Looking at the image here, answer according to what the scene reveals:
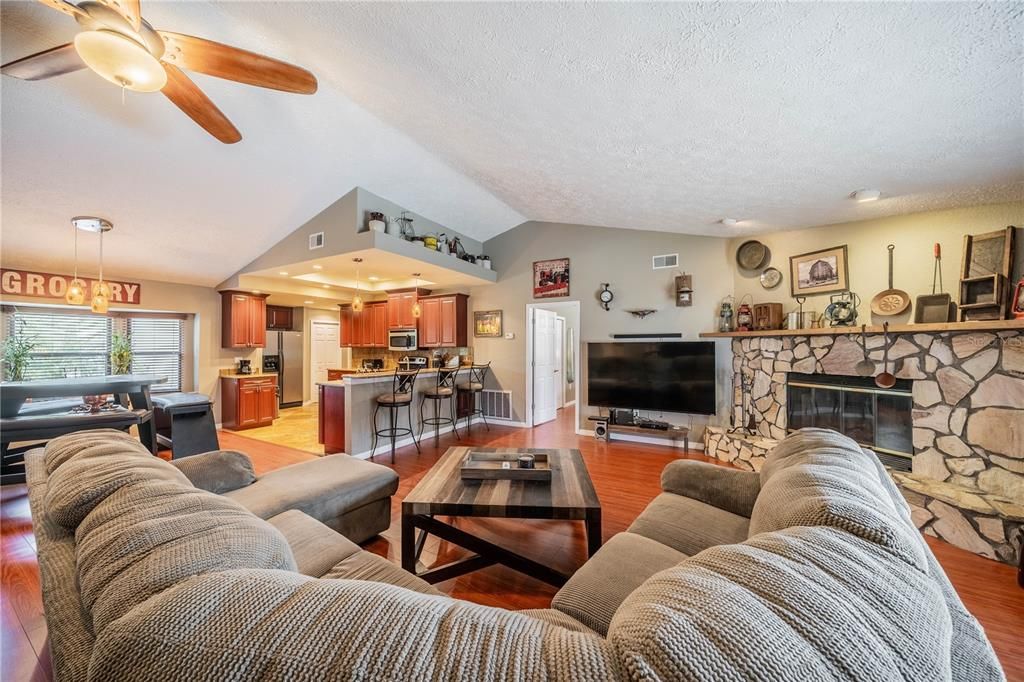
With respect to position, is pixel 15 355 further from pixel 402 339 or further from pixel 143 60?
pixel 143 60

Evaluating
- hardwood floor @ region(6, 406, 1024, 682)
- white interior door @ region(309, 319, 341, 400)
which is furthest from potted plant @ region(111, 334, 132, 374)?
white interior door @ region(309, 319, 341, 400)

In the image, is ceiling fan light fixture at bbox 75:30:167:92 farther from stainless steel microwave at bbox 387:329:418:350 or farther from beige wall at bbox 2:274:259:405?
beige wall at bbox 2:274:259:405

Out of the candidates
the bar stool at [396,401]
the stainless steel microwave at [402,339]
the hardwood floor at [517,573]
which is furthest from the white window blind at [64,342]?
the bar stool at [396,401]

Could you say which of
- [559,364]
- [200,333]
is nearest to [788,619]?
[559,364]

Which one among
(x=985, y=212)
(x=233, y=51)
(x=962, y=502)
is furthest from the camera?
(x=985, y=212)

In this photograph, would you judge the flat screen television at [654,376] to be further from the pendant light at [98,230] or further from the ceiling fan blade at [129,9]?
the pendant light at [98,230]

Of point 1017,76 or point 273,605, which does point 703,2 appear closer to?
point 1017,76

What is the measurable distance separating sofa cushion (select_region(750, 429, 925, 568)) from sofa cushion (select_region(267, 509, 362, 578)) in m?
1.49

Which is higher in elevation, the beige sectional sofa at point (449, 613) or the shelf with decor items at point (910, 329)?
the shelf with decor items at point (910, 329)

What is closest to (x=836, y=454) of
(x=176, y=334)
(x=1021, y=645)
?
(x=1021, y=645)

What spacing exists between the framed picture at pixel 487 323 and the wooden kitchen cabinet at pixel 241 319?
11.5 ft

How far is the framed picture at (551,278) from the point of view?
5.26m

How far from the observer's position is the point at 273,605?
508mm

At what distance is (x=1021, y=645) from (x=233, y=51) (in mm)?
4447
